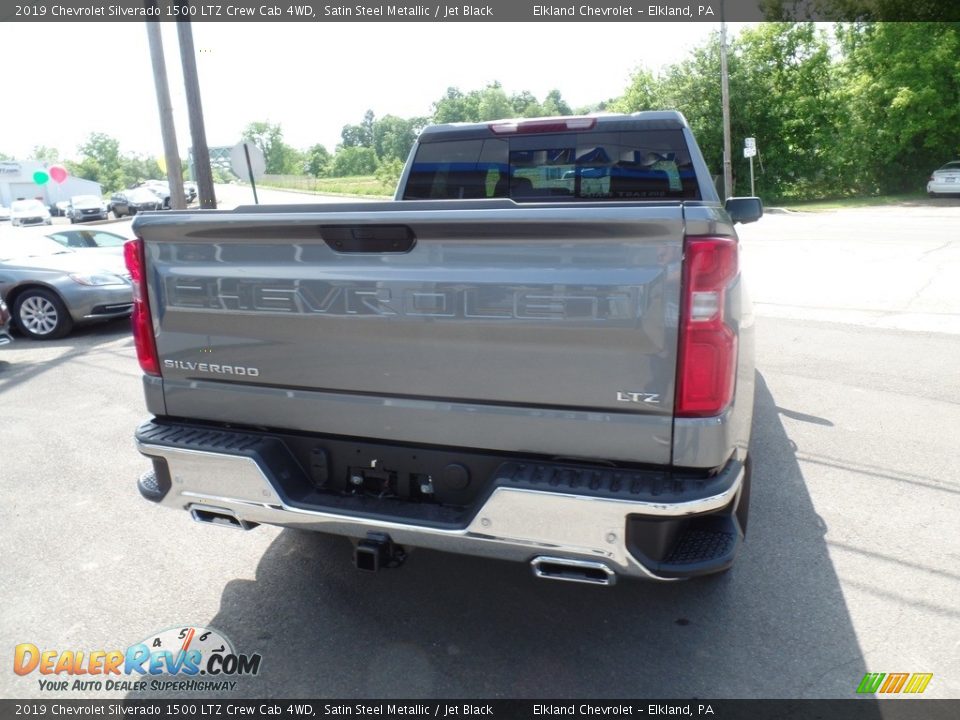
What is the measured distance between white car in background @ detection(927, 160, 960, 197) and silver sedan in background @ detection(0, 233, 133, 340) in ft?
104

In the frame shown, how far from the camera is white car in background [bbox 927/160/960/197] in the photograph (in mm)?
30281

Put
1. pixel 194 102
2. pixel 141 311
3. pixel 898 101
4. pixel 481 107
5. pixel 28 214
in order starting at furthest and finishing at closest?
pixel 481 107, pixel 28 214, pixel 898 101, pixel 194 102, pixel 141 311

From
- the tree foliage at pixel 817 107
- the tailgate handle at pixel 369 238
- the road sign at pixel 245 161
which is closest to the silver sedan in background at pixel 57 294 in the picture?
the road sign at pixel 245 161

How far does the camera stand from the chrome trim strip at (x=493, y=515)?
2379mm

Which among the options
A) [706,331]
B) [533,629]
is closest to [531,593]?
[533,629]

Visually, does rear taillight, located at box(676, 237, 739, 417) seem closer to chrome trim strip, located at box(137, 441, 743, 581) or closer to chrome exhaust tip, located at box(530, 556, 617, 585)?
chrome trim strip, located at box(137, 441, 743, 581)

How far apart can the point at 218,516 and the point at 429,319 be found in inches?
47.0

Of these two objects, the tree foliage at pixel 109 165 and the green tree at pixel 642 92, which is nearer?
the green tree at pixel 642 92

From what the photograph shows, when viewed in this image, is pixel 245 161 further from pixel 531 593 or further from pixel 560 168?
pixel 531 593

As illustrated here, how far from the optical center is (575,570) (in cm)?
251

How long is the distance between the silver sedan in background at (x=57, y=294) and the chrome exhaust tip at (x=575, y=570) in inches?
358

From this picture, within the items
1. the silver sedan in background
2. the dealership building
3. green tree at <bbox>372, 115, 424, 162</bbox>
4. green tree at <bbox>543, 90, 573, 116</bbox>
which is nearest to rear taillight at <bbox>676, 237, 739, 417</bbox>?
the silver sedan in background

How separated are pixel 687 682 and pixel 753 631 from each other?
18.1 inches

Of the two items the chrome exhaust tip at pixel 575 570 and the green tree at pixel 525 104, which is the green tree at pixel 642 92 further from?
the green tree at pixel 525 104
